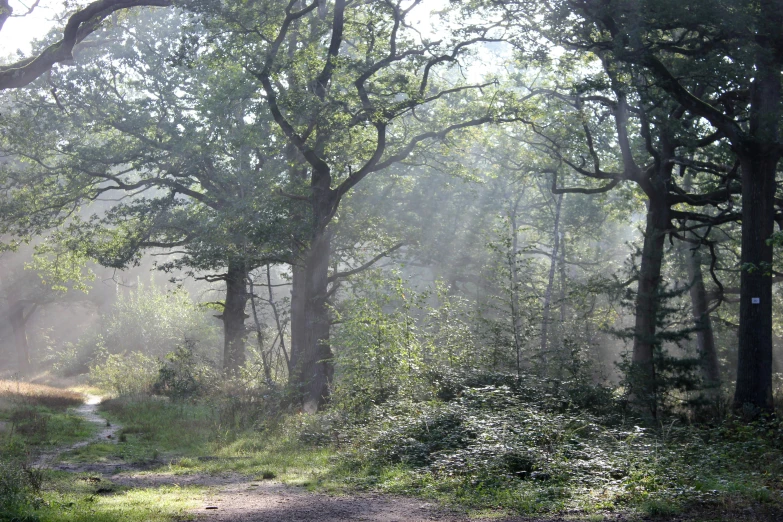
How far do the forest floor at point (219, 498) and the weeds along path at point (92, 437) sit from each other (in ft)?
0.26

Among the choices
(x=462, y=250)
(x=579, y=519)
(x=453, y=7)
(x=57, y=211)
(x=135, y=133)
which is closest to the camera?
(x=579, y=519)

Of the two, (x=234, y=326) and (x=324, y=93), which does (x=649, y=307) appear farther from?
(x=234, y=326)

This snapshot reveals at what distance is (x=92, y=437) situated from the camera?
1502 centimetres

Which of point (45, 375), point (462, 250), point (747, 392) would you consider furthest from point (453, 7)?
point (45, 375)

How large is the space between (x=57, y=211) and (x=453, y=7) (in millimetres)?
15379

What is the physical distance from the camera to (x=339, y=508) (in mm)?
7656

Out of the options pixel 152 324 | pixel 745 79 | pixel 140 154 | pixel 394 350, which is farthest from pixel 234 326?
pixel 152 324

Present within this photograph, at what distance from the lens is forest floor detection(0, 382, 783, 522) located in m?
6.86

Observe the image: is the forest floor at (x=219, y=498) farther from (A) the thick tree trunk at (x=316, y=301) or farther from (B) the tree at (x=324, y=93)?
(A) the thick tree trunk at (x=316, y=301)

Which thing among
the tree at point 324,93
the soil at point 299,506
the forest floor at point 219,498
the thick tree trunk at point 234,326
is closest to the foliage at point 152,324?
the thick tree trunk at point 234,326

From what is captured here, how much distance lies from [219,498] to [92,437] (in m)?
7.90

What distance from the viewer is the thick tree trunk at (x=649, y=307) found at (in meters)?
16.0

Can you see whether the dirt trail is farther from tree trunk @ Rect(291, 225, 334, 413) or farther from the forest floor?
tree trunk @ Rect(291, 225, 334, 413)

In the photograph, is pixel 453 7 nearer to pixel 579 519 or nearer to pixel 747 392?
pixel 747 392
